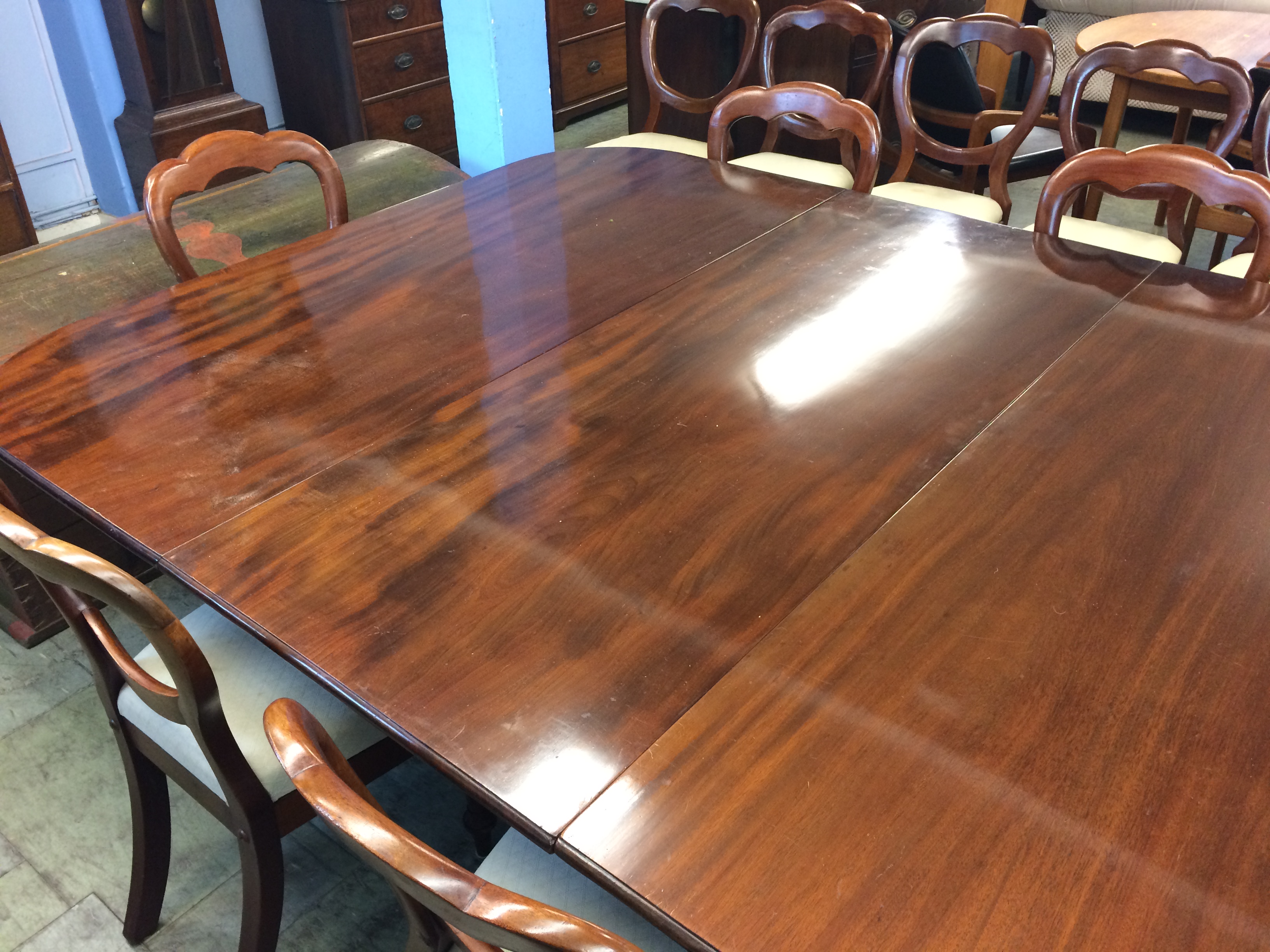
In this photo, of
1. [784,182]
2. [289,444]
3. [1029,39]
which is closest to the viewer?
[289,444]

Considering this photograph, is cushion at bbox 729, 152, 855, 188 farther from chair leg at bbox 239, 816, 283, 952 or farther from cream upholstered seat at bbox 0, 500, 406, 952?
chair leg at bbox 239, 816, 283, 952

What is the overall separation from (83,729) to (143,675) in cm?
83

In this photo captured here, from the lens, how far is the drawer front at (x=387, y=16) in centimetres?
365

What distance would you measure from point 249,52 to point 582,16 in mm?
1441

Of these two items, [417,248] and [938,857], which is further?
[417,248]

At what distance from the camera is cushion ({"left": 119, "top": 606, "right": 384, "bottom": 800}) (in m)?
1.21

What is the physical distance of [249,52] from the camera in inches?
156

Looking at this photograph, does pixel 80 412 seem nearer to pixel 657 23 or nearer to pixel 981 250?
pixel 981 250

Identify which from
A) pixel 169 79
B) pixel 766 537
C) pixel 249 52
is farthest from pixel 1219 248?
pixel 249 52

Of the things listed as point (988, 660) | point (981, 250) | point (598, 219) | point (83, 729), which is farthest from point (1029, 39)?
point (83, 729)

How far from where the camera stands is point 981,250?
5.71ft

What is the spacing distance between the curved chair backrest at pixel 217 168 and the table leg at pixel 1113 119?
2.14 meters

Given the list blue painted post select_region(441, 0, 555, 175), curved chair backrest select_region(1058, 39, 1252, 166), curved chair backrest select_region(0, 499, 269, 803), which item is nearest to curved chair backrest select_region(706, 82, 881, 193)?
curved chair backrest select_region(1058, 39, 1252, 166)

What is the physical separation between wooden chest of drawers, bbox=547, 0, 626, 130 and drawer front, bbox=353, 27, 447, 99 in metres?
0.63
